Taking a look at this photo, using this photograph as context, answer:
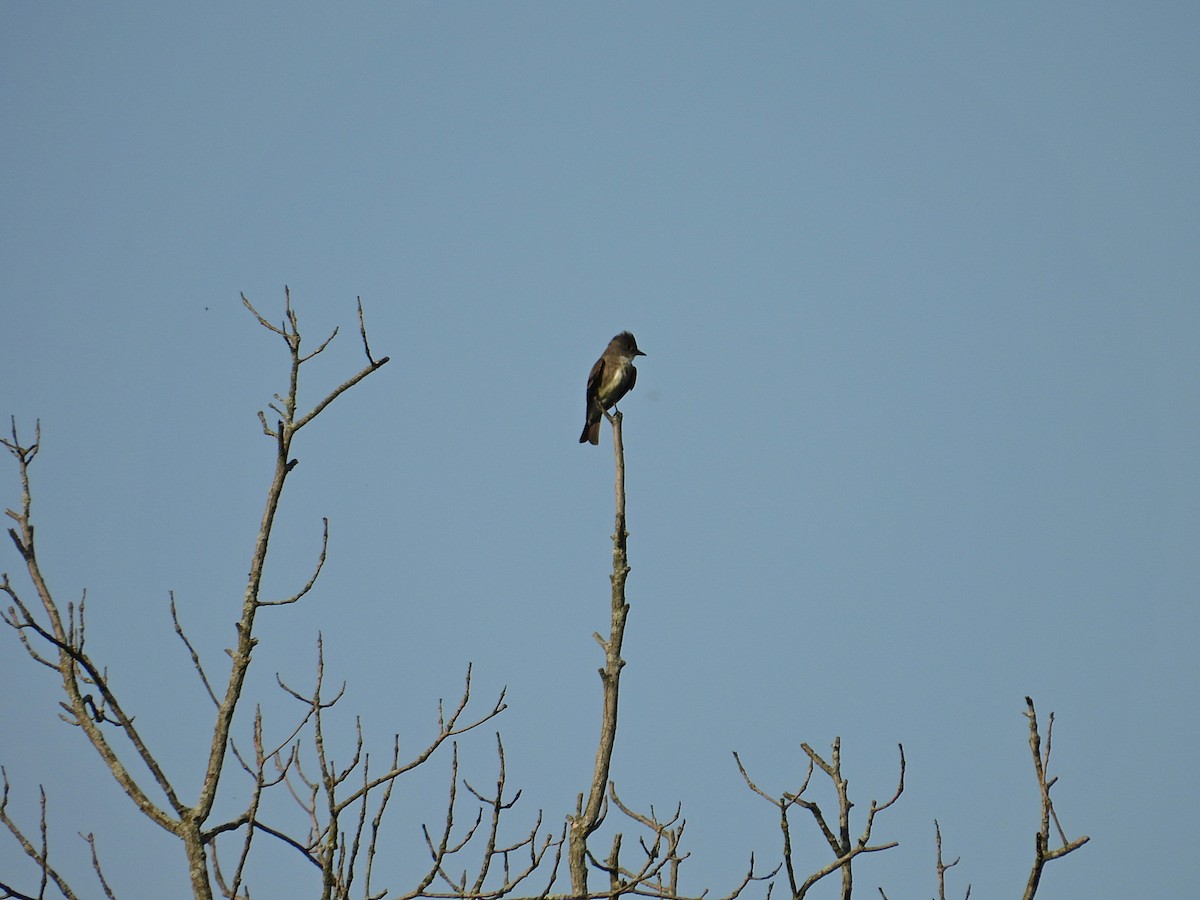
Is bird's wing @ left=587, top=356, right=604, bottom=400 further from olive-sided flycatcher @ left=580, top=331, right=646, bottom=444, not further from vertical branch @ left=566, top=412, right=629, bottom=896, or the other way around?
vertical branch @ left=566, top=412, right=629, bottom=896

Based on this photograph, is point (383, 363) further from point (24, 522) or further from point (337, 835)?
point (337, 835)

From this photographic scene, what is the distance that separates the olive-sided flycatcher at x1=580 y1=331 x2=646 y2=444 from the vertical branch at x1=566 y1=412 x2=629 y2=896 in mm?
8658

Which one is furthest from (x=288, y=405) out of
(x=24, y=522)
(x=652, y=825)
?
(x=652, y=825)

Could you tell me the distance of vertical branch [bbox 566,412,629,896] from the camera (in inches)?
178

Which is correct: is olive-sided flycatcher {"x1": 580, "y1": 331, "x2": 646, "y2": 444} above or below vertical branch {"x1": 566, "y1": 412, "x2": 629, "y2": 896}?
above

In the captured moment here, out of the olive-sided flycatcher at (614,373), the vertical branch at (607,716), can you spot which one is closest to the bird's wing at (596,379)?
the olive-sided flycatcher at (614,373)

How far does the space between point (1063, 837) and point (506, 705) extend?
7.68 feet

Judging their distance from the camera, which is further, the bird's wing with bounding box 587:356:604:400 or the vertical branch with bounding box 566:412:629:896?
the bird's wing with bounding box 587:356:604:400

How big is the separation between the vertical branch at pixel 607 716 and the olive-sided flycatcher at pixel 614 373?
28.4 feet

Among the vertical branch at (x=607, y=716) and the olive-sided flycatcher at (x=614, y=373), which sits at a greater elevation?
the olive-sided flycatcher at (x=614, y=373)

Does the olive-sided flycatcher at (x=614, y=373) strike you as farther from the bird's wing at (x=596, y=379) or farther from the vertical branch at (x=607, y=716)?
the vertical branch at (x=607, y=716)

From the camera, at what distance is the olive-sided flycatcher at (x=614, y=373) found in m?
14.2

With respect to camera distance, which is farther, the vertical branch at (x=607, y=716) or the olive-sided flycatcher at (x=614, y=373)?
the olive-sided flycatcher at (x=614, y=373)

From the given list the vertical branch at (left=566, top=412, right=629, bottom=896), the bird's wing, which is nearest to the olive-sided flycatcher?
the bird's wing
